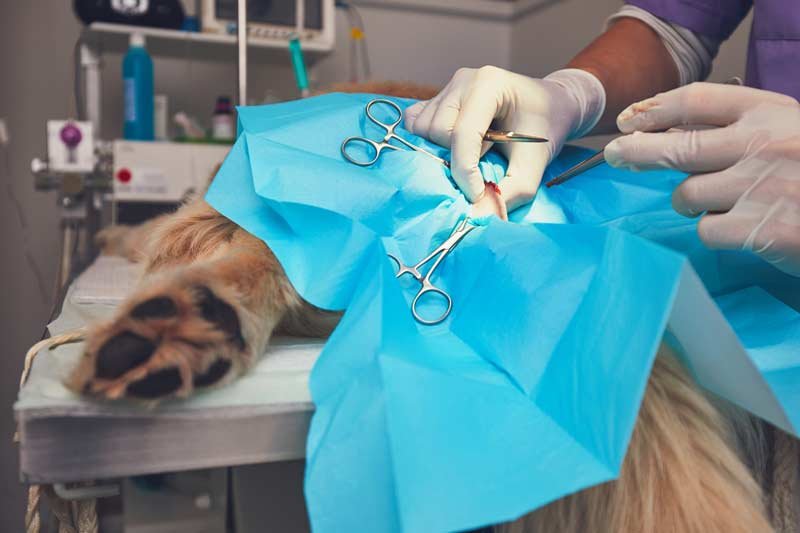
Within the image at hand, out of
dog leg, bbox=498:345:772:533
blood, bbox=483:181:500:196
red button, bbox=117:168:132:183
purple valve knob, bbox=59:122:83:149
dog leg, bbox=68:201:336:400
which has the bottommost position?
red button, bbox=117:168:132:183

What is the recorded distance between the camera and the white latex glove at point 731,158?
1.61 ft

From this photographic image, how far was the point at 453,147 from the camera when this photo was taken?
60cm

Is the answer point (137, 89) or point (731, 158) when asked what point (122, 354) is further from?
point (137, 89)

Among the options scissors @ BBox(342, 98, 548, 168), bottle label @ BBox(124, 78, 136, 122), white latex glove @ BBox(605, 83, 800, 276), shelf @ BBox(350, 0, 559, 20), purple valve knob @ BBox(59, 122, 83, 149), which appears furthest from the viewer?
shelf @ BBox(350, 0, 559, 20)

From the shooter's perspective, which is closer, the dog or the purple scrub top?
the dog

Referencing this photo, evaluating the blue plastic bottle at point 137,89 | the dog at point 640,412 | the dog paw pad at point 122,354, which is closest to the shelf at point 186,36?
the blue plastic bottle at point 137,89

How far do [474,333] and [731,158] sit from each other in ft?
0.84

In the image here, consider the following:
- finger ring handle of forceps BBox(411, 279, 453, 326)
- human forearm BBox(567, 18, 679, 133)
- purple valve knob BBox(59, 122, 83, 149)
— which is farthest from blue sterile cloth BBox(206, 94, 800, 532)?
purple valve knob BBox(59, 122, 83, 149)

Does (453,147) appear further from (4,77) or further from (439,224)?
(4,77)

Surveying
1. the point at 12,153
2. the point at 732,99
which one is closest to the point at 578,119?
the point at 732,99

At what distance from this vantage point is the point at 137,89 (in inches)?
63.8

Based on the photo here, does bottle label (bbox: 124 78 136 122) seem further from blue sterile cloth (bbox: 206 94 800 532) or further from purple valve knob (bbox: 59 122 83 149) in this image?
blue sterile cloth (bbox: 206 94 800 532)

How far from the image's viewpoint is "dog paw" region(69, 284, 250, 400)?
36 centimetres

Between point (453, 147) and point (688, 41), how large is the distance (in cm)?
59
